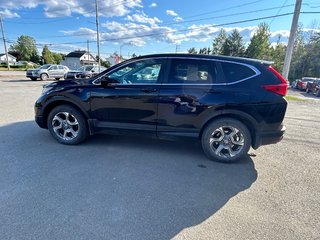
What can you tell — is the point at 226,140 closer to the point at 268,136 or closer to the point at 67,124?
the point at 268,136

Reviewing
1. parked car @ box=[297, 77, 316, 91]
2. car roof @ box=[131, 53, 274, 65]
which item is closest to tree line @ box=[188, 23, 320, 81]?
parked car @ box=[297, 77, 316, 91]

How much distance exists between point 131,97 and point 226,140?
1.90 m

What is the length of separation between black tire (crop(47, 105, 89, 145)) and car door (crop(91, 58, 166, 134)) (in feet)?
1.19

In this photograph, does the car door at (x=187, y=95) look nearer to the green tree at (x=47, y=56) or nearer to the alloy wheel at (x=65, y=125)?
the alloy wheel at (x=65, y=125)

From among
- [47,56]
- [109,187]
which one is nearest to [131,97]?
[109,187]

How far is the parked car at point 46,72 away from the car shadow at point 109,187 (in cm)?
1982

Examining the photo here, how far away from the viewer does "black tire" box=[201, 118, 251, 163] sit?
3854mm

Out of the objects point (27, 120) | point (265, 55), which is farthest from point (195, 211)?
point (265, 55)

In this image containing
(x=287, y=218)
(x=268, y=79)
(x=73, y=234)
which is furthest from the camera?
(x=268, y=79)

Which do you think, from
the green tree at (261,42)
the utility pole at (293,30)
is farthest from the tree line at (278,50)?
the utility pole at (293,30)

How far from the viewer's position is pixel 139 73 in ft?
13.6

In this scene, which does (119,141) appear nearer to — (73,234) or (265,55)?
(73,234)

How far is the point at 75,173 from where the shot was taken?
3342 mm

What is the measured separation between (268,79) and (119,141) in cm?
313
